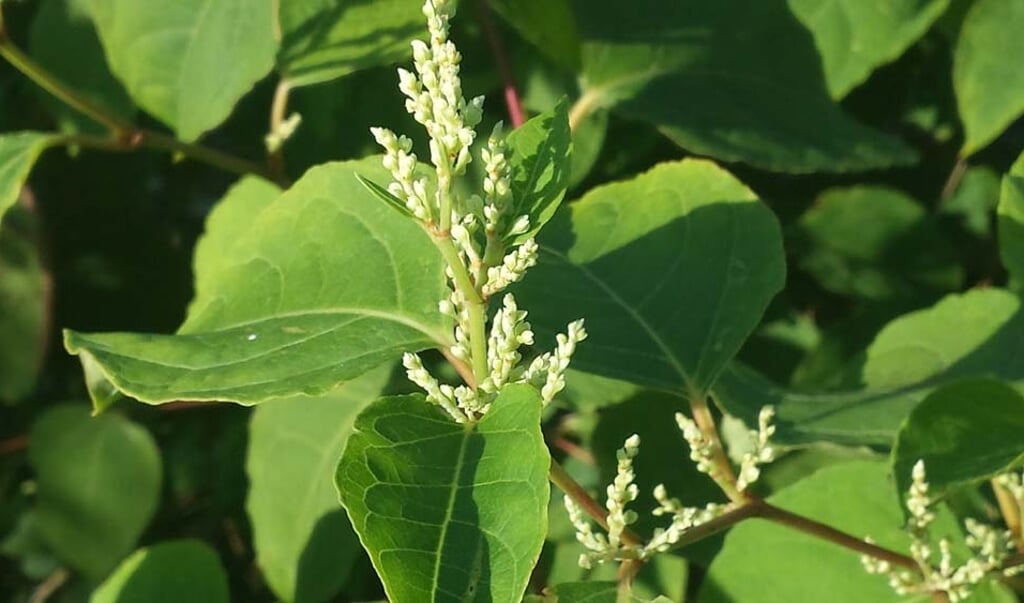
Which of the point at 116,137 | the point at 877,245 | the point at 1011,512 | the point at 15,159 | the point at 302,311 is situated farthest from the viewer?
the point at 877,245

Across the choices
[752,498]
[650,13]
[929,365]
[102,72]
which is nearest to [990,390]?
[752,498]

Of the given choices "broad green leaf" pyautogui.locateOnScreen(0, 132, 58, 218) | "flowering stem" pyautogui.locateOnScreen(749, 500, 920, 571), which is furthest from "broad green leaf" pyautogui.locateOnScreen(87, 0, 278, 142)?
"flowering stem" pyautogui.locateOnScreen(749, 500, 920, 571)

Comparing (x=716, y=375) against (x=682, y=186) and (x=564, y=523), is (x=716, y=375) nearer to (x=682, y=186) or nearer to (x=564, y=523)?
(x=682, y=186)

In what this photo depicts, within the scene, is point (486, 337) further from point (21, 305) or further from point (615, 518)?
point (21, 305)

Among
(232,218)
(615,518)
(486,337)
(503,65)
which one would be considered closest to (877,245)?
(503,65)

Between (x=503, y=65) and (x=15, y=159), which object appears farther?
(x=503, y=65)

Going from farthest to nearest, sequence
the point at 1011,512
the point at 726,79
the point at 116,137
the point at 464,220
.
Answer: the point at 726,79 < the point at 116,137 < the point at 1011,512 < the point at 464,220
